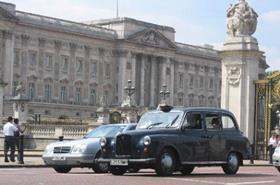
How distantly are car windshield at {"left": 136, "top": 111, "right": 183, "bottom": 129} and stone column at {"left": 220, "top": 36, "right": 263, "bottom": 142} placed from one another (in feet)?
46.3

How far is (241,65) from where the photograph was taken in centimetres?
3538

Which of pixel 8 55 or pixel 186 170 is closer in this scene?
pixel 186 170

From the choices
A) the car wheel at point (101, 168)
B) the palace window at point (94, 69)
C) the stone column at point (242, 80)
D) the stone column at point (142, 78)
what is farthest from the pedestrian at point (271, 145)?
the stone column at point (142, 78)

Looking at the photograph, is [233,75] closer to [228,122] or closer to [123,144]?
[228,122]

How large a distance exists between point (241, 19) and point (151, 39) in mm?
97119

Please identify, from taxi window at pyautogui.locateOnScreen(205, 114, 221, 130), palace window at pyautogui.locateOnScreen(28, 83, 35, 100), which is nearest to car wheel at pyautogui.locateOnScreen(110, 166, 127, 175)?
taxi window at pyautogui.locateOnScreen(205, 114, 221, 130)

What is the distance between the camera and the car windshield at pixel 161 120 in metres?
21.2

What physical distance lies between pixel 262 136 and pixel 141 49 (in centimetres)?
9562

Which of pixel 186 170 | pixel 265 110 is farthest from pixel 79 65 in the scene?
pixel 186 170

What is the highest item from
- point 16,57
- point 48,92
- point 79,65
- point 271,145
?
point 16,57

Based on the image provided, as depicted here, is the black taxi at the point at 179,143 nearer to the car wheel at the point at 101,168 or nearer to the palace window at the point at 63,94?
the car wheel at the point at 101,168

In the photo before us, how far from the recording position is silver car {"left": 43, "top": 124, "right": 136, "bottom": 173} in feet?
75.8

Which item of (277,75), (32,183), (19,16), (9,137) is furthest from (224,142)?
(19,16)

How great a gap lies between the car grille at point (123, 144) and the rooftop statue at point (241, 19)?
16.6 m
